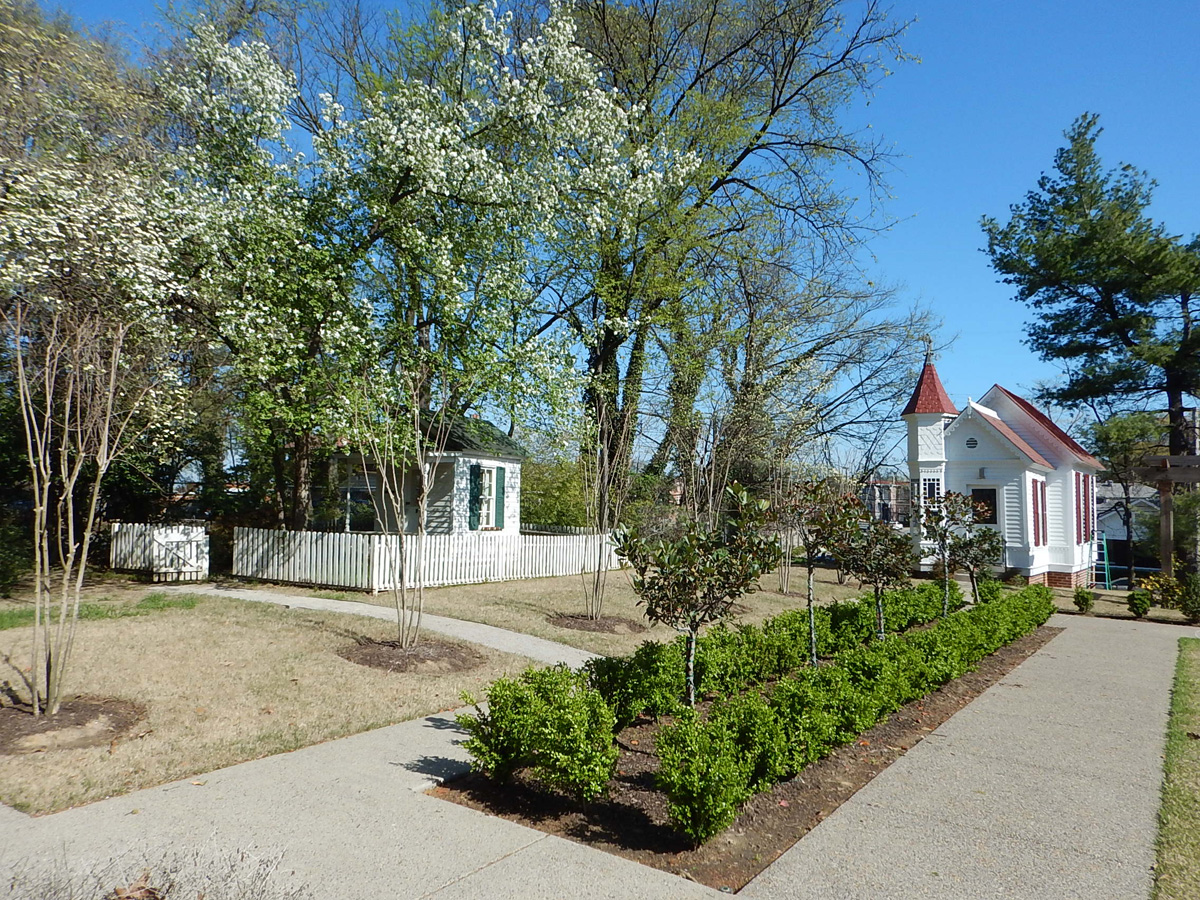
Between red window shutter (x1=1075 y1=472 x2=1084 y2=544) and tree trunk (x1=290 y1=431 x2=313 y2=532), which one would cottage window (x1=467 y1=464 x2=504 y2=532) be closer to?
tree trunk (x1=290 y1=431 x2=313 y2=532)

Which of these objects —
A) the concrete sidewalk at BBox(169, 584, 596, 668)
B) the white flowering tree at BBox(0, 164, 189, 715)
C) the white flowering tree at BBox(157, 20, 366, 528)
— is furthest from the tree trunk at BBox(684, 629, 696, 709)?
the white flowering tree at BBox(157, 20, 366, 528)

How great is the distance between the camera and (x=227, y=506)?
18.9 m

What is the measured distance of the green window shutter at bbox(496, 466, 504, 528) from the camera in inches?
779

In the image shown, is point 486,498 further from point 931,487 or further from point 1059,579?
point 1059,579

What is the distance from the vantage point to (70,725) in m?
6.00

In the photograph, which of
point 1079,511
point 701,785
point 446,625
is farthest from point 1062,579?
point 701,785

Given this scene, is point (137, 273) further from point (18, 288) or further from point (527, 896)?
point (527, 896)

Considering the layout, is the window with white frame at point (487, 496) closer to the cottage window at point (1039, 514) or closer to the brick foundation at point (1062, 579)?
the cottage window at point (1039, 514)

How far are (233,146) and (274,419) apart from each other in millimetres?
4907

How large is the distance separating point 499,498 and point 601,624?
804cm

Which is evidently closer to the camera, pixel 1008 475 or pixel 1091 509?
pixel 1008 475

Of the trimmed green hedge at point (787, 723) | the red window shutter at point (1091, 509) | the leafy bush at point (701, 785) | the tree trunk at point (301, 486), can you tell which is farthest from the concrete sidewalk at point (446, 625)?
the red window shutter at point (1091, 509)

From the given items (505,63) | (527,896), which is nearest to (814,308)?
(505,63)

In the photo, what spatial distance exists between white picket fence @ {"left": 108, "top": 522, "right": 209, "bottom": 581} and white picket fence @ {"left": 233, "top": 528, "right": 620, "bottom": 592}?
0.87 m
